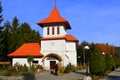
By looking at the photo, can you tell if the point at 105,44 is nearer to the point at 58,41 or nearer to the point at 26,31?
the point at 26,31

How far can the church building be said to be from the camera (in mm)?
49125

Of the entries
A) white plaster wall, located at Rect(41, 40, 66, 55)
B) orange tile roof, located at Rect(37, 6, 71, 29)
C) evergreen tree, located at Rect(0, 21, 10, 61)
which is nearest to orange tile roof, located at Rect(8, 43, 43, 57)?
white plaster wall, located at Rect(41, 40, 66, 55)

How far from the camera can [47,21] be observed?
51188mm

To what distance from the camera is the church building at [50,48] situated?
49.1 metres

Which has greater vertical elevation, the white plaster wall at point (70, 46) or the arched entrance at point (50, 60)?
the white plaster wall at point (70, 46)

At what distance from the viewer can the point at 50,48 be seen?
49781mm

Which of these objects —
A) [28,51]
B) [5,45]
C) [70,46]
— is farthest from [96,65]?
[5,45]

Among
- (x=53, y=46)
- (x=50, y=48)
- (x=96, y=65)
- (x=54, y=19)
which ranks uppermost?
(x=54, y=19)

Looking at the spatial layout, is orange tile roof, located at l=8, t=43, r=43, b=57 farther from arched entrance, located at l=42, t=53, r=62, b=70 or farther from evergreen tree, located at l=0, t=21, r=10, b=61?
evergreen tree, located at l=0, t=21, r=10, b=61

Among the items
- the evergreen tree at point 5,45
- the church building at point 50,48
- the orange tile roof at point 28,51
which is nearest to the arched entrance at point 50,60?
the church building at point 50,48

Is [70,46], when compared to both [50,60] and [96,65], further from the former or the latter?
[96,65]

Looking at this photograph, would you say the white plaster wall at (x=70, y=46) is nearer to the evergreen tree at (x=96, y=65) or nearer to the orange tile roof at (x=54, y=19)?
the orange tile roof at (x=54, y=19)

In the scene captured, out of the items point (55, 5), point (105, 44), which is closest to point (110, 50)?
point (105, 44)

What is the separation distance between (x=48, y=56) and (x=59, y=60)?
226 cm
